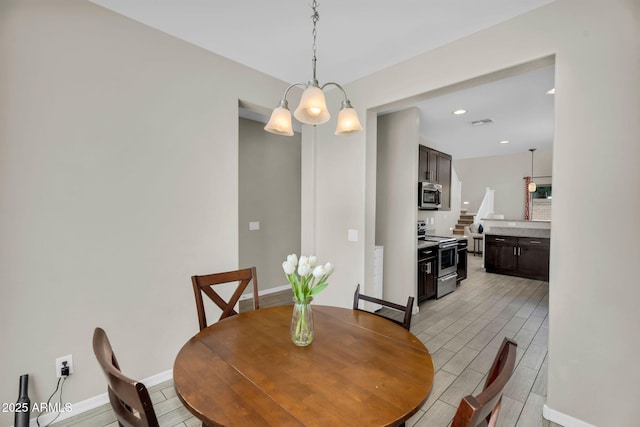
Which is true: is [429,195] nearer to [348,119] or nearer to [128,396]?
[348,119]

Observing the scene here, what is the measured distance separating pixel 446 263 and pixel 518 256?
244cm

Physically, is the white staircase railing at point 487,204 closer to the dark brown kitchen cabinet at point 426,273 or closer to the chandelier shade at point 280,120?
the dark brown kitchen cabinet at point 426,273

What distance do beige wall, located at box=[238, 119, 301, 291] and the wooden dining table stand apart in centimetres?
282

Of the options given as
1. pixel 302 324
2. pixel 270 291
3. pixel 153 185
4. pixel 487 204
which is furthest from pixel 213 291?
pixel 487 204

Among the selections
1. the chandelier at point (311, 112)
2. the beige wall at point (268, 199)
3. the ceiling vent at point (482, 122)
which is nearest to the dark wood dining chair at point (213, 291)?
the chandelier at point (311, 112)

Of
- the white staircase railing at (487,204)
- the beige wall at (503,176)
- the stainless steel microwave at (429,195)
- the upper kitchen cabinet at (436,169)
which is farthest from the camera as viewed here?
the white staircase railing at (487,204)

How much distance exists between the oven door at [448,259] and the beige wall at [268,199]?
92.5 inches

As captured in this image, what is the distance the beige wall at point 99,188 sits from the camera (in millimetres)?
1672

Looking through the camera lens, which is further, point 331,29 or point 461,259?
point 461,259

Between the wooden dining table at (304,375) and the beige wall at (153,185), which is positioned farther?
the beige wall at (153,185)

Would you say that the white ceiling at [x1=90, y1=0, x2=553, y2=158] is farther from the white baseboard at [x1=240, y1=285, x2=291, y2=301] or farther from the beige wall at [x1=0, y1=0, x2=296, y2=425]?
the white baseboard at [x1=240, y1=285, x2=291, y2=301]

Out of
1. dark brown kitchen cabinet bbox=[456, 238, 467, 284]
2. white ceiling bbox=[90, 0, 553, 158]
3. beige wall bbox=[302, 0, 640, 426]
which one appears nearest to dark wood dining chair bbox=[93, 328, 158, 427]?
white ceiling bbox=[90, 0, 553, 158]

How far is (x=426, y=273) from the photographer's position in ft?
13.1

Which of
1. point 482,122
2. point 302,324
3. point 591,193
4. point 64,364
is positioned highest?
point 482,122
